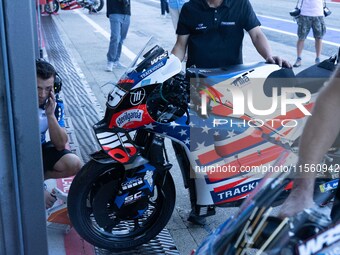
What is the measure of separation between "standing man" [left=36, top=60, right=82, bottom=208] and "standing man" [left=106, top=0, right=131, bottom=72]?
532cm

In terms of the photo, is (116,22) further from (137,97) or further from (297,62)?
(137,97)

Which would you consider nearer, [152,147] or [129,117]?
[129,117]

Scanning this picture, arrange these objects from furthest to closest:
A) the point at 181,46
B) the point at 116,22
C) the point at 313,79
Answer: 1. the point at 116,22
2. the point at 181,46
3. the point at 313,79

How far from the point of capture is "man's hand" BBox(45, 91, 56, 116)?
355cm

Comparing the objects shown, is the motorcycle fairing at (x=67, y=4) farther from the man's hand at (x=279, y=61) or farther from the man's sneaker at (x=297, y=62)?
the man's hand at (x=279, y=61)

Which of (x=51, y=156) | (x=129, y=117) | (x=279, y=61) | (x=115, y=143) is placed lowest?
(x=51, y=156)

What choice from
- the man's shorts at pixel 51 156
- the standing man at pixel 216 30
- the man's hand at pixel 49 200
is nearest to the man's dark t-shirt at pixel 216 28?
the standing man at pixel 216 30

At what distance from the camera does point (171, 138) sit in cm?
333

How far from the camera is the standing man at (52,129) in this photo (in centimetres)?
356

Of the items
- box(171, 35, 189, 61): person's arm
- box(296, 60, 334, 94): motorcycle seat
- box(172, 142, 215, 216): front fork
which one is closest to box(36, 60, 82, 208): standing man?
box(172, 142, 215, 216): front fork

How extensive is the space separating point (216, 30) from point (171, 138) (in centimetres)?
95

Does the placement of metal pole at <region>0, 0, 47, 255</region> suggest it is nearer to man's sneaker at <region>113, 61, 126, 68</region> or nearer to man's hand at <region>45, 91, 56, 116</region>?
man's hand at <region>45, 91, 56, 116</region>

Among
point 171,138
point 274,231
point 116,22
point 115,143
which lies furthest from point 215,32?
point 116,22

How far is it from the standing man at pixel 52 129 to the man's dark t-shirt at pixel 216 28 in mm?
1026
